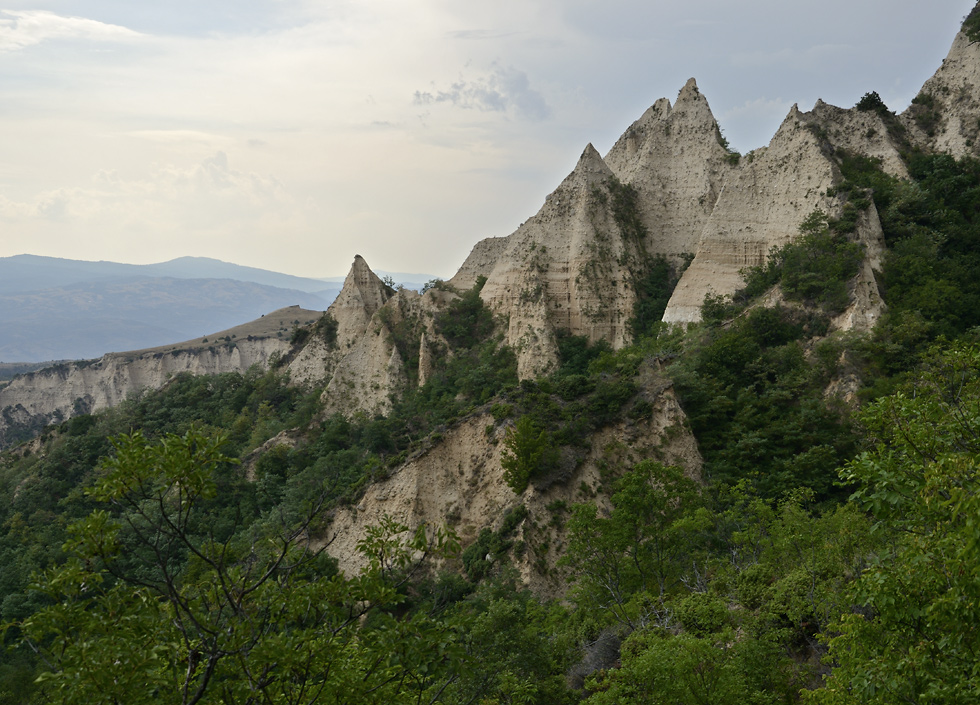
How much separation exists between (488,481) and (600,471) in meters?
4.74

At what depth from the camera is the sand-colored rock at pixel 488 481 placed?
23594 mm

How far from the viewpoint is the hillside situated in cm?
594

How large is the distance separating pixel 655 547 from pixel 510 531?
7337 mm

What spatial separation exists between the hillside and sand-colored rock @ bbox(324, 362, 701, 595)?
127 mm

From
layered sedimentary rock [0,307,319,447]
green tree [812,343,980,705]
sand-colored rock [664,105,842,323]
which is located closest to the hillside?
green tree [812,343,980,705]

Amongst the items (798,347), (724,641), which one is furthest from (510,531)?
(798,347)

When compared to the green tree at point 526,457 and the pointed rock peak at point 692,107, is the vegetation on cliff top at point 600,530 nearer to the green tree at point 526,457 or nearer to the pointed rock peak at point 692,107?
the green tree at point 526,457

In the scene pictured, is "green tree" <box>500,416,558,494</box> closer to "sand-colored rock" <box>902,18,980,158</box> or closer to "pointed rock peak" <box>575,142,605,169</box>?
"pointed rock peak" <box>575,142,605,169</box>

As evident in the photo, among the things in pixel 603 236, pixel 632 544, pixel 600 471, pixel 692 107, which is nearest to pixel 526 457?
pixel 600 471

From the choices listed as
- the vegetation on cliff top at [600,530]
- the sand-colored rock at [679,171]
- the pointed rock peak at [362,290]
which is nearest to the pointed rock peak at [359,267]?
the pointed rock peak at [362,290]

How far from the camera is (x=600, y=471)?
24453 millimetres

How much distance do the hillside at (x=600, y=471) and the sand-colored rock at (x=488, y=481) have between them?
0.42ft

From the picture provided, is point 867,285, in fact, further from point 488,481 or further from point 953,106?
point 488,481

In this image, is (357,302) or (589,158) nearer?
(589,158)
